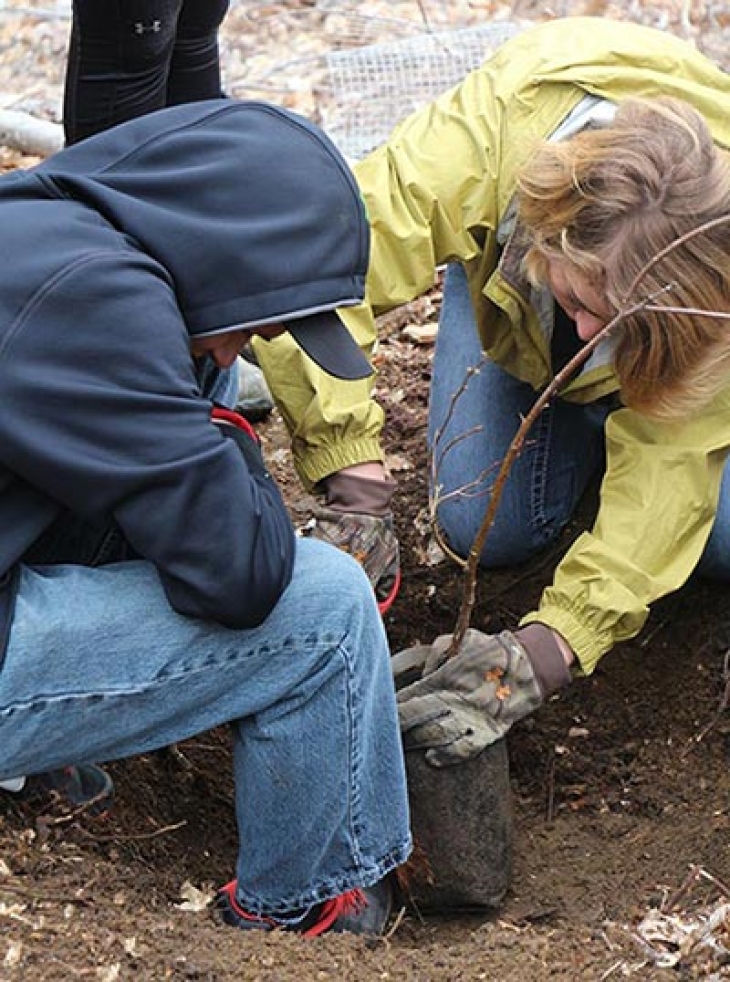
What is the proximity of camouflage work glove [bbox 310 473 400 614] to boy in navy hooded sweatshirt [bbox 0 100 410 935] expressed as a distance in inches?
17.4

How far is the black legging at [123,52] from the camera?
2.99m

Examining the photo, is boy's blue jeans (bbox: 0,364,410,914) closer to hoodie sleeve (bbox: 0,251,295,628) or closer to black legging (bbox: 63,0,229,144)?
hoodie sleeve (bbox: 0,251,295,628)

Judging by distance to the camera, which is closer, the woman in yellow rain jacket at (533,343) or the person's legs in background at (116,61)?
the woman in yellow rain jacket at (533,343)

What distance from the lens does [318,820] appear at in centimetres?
224

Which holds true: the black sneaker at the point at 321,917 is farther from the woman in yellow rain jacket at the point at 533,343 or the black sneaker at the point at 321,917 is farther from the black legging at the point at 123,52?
the black legging at the point at 123,52

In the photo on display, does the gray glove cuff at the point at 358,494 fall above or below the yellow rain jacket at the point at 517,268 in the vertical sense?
below

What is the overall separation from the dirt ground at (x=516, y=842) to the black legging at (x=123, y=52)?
3.33 ft

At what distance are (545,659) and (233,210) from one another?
1.10 m

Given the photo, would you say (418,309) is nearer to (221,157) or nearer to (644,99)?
(644,99)

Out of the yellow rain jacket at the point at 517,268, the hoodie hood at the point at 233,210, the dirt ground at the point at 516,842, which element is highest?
the hoodie hood at the point at 233,210

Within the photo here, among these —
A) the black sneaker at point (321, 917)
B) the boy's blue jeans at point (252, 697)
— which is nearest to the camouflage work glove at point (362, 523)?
the boy's blue jeans at point (252, 697)

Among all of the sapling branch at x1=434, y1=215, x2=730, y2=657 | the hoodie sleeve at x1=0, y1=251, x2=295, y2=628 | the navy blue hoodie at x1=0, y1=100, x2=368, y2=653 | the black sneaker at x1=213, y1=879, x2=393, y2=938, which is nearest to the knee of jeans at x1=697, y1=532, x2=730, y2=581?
the sapling branch at x1=434, y1=215, x2=730, y2=657

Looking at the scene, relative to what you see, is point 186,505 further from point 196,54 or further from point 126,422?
point 196,54

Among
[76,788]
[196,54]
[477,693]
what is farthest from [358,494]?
[196,54]
